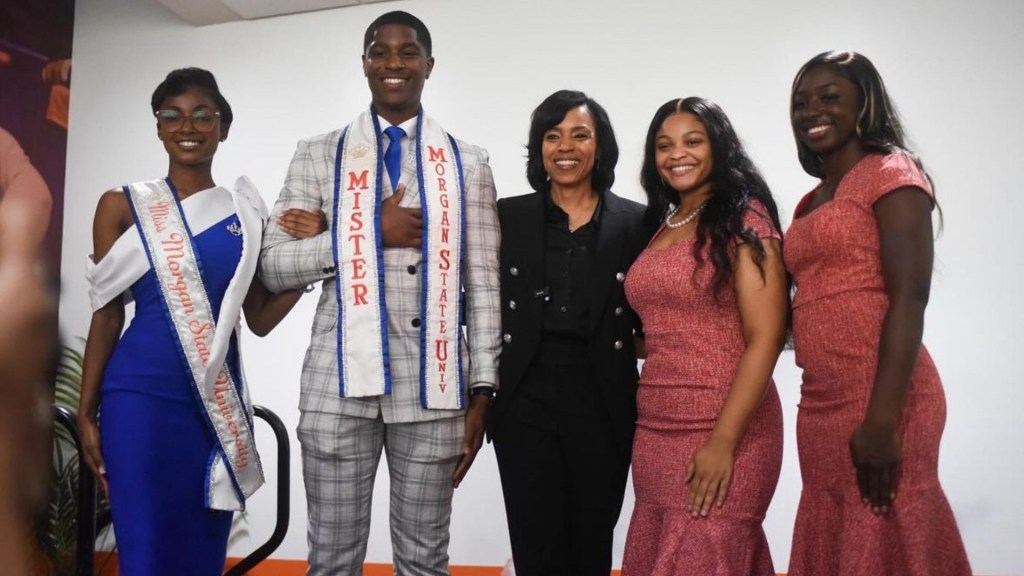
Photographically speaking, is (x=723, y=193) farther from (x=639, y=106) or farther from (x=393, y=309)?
(x=639, y=106)

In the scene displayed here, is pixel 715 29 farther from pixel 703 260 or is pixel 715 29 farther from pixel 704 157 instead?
pixel 703 260

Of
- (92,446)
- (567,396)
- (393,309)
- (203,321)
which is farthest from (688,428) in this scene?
(92,446)

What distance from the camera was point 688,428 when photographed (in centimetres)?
163

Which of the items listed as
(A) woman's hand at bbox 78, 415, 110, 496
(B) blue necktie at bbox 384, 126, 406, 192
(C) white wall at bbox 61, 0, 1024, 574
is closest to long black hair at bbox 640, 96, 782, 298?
(B) blue necktie at bbox 384, 126, 406, 192

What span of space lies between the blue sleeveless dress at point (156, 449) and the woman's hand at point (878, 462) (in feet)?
4.31

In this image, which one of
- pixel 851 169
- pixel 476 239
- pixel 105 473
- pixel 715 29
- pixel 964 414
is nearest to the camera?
pixel 851 169

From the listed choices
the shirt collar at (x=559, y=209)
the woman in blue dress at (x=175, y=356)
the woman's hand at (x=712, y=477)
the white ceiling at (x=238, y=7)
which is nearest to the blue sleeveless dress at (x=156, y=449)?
the woman in blue dress at (x=175, y=356)

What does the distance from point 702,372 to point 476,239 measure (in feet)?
1.99

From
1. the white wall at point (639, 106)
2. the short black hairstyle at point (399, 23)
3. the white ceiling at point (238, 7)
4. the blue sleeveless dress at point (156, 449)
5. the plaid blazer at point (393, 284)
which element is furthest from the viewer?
the white ceiling at point (238, 7)

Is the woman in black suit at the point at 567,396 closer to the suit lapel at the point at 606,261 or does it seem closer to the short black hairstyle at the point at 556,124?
the suit lapel at the point at 606,261

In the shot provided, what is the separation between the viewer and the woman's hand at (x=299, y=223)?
1.87 m

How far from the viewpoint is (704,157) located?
69.1 inches

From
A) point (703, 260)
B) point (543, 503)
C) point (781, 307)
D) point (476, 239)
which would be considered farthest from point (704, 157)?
point (543, 503)

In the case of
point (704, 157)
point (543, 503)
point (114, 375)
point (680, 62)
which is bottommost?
point (543, 503)
